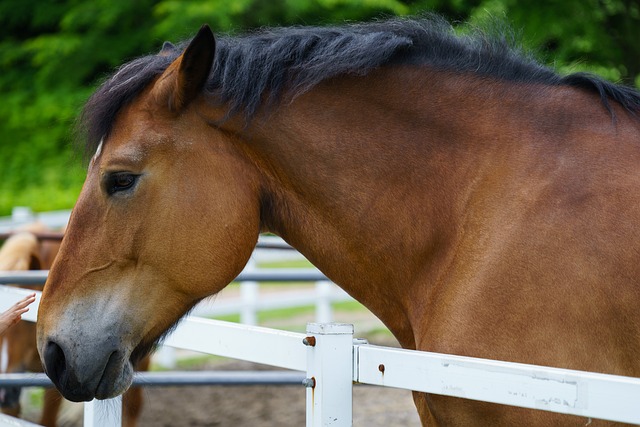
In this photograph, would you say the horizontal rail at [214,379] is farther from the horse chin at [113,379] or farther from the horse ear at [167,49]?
the horse ear at [167,49]

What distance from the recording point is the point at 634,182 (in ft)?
7.97

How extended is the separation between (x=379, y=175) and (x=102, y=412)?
1311 mm

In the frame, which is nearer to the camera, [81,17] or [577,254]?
[577,254]

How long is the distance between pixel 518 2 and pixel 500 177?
431 cm

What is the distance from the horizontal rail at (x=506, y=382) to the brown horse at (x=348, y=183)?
294 mm

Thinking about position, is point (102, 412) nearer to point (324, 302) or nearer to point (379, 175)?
point (379, 175)

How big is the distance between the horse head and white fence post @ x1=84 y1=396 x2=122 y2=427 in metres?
0.29

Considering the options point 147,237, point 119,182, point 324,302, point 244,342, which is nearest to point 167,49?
point 119,182

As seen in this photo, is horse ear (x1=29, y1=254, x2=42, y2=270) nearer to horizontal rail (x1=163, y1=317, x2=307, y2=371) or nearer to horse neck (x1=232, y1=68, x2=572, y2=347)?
horizontal rail (x1=163, y1=317, x2=307, y2=371)

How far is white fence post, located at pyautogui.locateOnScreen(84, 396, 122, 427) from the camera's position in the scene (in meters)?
2.89

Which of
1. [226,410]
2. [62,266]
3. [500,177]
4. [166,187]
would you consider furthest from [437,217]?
[226,410]

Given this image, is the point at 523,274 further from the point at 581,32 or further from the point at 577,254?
the point at 581,32

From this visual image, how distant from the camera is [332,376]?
225cm

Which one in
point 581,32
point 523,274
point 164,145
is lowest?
point 523,274
